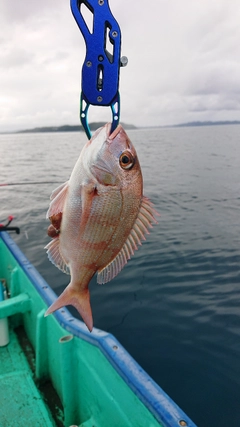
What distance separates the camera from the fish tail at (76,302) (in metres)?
1.82

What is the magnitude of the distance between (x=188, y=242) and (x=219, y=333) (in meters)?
4.19

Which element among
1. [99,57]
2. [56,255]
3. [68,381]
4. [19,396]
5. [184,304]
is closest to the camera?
[99,57]

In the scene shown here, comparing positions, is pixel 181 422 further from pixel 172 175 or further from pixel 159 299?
pixel 172 175

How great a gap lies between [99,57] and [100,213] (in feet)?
2.57

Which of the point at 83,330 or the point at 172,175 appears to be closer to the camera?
Answer: the point at 83,330

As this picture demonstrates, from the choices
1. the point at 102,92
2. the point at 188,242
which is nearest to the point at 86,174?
the point at 102,92

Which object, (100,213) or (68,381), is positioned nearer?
(100,213)

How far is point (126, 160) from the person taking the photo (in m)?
1.74

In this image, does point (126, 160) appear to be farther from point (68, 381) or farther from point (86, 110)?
point (68, 381)

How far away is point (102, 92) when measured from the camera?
1566mm

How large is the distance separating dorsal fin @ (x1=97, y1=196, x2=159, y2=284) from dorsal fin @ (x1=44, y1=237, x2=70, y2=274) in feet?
0.79

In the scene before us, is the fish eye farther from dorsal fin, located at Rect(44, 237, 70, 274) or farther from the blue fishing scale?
dorsal fin, located at Rect(44, 237, 70, 274)

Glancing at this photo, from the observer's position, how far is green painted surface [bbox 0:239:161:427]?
2665mm

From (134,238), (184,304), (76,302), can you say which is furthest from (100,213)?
(184,304)
